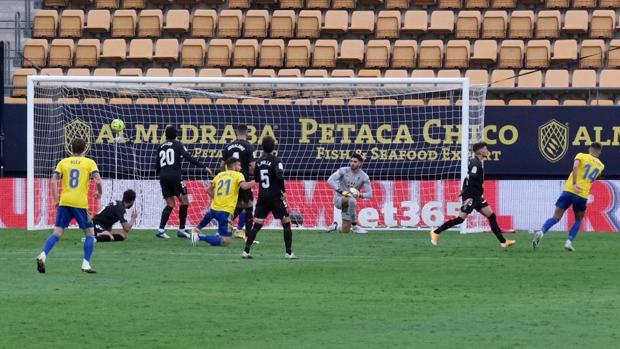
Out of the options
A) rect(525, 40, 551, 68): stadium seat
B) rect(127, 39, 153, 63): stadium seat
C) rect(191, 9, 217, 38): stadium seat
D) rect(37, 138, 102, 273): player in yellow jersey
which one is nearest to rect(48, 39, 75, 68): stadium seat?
rect(127, 39, 153, 63): stadium seat

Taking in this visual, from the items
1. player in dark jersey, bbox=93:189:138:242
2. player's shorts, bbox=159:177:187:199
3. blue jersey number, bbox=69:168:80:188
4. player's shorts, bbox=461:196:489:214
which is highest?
blue jersey number, bbox=69:168:80:188

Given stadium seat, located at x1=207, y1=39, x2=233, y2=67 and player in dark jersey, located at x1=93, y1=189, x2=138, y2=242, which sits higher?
stadium seat, located at x1=207, y1=39, x2=233, y2=67

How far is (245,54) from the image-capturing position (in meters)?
29.2

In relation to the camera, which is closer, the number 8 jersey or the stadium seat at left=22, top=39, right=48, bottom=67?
the number 8 jersey

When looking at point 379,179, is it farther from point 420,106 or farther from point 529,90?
point 529,90

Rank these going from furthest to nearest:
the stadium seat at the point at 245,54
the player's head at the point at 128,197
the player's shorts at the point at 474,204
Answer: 1. the stadium seat at the point at 245,54
2. the player's head at the point at 128,197
3. the player's shorts at the point at 474,204

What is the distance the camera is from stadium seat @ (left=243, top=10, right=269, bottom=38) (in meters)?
30.0

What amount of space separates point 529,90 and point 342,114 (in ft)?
12.8

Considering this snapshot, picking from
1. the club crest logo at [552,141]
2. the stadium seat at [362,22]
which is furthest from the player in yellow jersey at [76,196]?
the stadium seat at [362,22]

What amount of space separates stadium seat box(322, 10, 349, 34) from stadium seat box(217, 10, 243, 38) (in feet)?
6.43

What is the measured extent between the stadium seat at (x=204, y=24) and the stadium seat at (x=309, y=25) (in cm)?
199

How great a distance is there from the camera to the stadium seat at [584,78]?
1077 inches

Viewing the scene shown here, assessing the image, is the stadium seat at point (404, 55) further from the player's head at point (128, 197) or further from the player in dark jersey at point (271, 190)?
the player in dark jersey at point (271, 190)

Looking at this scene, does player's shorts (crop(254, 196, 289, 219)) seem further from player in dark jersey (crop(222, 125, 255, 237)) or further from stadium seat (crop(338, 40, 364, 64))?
stadium seat (crop(338, 40, 364, 64))
